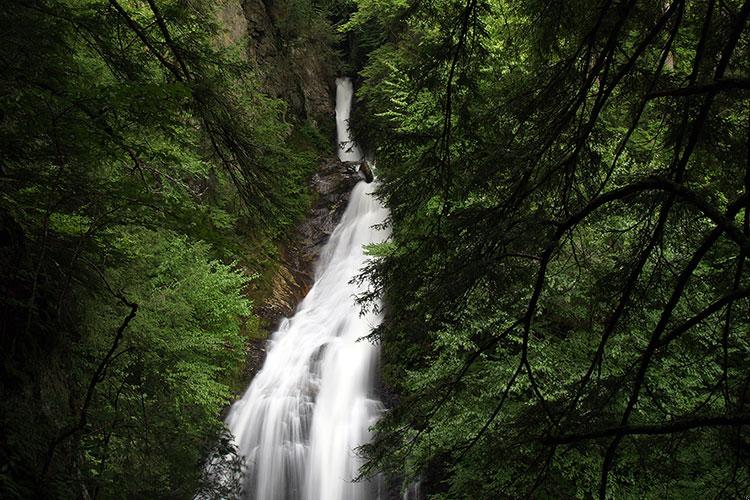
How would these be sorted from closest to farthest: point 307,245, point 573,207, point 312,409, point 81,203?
1. point 81,203
2. point 573,207
3. point 312,409
4. point 307,245

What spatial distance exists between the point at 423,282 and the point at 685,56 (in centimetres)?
669

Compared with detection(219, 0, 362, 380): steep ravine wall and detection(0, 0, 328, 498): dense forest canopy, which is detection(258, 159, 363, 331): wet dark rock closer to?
detection(219, 0, 362, 380): steep ravine wall

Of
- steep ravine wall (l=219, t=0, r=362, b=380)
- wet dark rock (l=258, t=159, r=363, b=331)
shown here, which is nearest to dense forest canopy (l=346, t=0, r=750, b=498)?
steep ravine wall (l=219, t=0, r=362, b=380)

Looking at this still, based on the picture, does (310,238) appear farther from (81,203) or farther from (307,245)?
(81,203)

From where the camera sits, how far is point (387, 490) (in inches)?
395

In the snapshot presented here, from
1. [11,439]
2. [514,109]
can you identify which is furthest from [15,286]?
[514,109]

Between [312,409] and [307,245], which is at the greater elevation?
[307,245]

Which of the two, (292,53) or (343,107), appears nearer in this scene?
(292,53)

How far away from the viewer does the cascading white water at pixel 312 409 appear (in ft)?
34.5

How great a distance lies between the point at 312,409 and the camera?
38.2ft

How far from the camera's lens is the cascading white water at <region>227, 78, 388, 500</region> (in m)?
10.5

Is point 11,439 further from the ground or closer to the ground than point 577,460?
closer to the ground

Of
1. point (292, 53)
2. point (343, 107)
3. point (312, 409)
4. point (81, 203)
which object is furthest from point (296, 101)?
point (81, 203)

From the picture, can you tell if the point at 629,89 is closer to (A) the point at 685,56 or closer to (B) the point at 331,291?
(A) the point at 685,56
